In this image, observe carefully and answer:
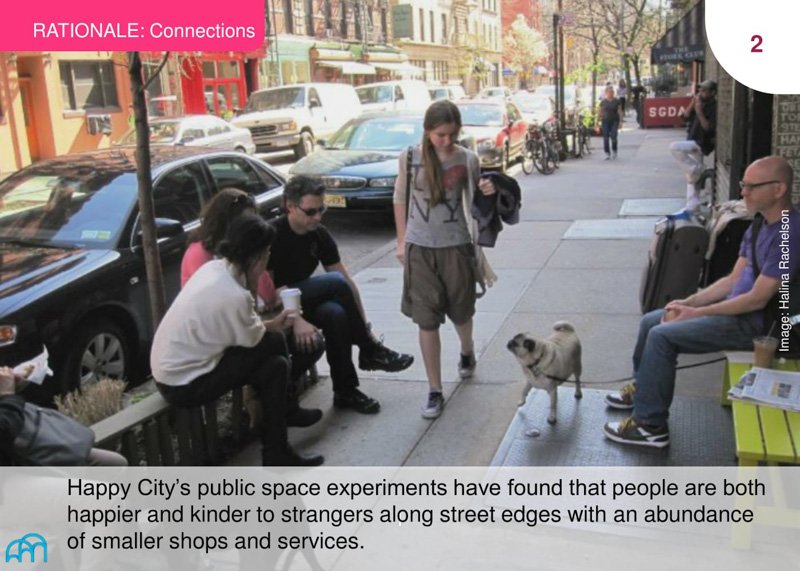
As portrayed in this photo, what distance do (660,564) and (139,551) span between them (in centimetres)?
200

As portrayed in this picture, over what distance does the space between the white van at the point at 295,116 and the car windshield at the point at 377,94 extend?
2.33m

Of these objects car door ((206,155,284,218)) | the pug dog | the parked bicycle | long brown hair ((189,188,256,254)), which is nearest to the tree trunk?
long brown hair ((189,188,256,254))

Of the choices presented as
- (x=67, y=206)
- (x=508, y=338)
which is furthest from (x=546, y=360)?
(x=67, y=206)

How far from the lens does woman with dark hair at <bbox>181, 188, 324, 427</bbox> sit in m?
3.94

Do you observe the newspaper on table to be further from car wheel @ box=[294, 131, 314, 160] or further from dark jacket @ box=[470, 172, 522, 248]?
car wheel @ box=[294, 131, 314, 160]

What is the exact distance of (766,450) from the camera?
2893 mm

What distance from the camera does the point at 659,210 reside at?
10.9 metres

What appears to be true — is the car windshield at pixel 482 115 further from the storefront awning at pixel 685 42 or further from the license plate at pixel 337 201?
the license plate at pixel 337 201

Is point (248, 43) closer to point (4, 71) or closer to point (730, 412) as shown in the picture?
point (730, 412)

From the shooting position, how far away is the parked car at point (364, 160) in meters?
11.0

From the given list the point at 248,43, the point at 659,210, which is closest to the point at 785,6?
the point at 248,43

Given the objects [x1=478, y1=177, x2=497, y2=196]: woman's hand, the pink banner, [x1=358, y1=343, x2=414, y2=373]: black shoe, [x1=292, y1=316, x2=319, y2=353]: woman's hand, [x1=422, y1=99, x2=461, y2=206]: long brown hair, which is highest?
the pink banner

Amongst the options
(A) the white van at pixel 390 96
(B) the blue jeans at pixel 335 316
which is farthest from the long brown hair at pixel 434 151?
(A) the white van at pixel 390 96

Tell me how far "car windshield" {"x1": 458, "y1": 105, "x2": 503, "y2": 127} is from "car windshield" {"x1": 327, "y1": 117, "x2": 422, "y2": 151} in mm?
3998
